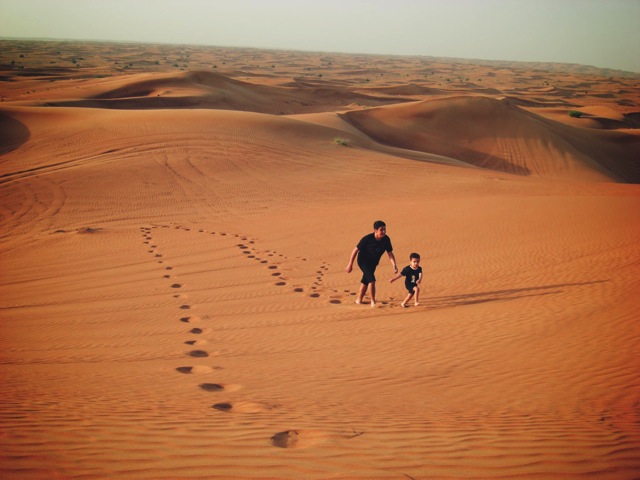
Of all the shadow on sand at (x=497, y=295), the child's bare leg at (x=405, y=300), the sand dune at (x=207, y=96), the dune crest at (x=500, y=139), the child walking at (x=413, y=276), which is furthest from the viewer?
the sand dune at (x=207, y=96)

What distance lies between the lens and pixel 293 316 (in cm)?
770

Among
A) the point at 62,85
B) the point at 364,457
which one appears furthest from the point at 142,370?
the point at 62,85


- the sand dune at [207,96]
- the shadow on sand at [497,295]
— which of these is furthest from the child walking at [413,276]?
the sand dune at [207,96]

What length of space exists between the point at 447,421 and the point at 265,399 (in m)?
1.67

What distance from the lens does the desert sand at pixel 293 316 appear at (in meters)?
3.49

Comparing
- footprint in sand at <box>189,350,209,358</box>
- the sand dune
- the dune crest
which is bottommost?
footprint in sand at <box>189,350,209,358</box>

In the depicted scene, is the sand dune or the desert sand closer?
the desert sand

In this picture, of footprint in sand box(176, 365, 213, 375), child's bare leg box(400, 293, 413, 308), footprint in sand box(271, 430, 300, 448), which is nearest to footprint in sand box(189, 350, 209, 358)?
footprint in sand box(176, 365, 213, 375)

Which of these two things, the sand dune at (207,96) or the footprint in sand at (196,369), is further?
the sand dune at (207,96)

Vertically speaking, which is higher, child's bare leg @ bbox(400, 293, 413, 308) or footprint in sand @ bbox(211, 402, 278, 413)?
footprint in sand @ bbox(211, 402, 278, 413)

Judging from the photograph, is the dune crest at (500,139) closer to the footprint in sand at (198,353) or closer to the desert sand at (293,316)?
the desert sand at (293,316)

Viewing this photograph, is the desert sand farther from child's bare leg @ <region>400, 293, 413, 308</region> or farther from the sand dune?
the sand dune

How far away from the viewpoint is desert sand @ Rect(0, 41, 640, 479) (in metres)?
3.49

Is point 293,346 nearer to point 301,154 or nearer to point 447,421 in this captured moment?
point 447,421
